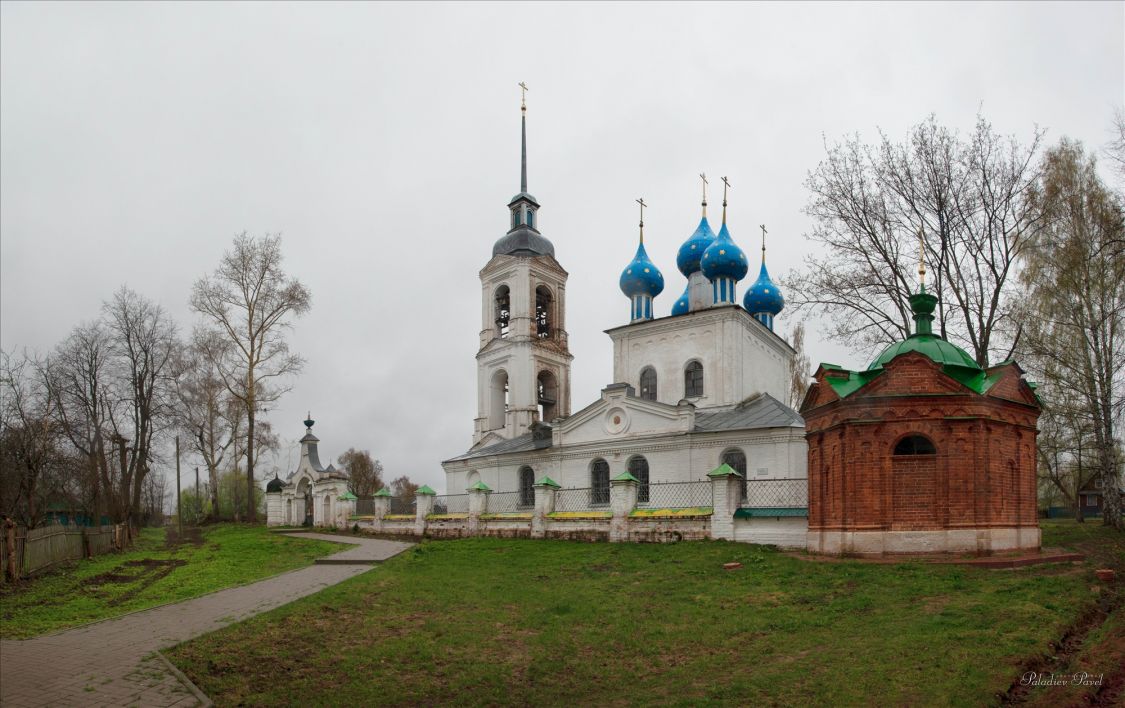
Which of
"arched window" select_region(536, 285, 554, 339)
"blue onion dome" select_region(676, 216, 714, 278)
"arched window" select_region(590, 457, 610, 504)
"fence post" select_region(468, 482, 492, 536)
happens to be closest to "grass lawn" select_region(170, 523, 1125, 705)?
"fence post" select_region(468, 482, 492, 536)

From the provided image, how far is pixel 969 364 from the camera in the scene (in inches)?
613

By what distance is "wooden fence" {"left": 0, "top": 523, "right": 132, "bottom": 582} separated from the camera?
16.3 m

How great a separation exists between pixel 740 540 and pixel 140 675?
12.4m

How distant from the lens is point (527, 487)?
29.0 meters

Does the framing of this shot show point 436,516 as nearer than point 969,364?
No

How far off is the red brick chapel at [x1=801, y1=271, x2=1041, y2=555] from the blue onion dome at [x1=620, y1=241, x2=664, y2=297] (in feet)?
50.3

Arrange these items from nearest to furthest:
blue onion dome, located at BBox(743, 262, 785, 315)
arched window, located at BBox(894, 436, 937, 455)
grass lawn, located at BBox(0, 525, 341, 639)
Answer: grass lawn, located at BBox(0, 525, 341, 639)
arched window, located at BBox(894, 436, 937, 455)
blue onion dome, located at BBox(743, 262, 785, 315)

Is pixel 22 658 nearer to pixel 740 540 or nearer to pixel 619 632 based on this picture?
pixel 619 632

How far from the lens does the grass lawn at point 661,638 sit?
7.89 metres

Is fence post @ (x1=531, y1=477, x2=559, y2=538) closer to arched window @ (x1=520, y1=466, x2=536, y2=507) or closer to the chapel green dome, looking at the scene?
arched window @ (x1=520, y1=466, x2=536, y2=507)

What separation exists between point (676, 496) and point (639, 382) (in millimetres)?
6779

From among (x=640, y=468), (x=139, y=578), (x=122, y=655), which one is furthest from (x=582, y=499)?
(x=122, y=655)

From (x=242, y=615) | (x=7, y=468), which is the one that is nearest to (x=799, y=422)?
(x=242, y=615)

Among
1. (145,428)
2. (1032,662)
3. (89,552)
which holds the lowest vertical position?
(89,552)
